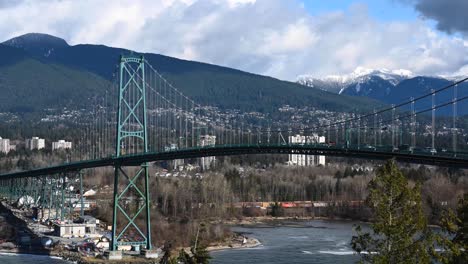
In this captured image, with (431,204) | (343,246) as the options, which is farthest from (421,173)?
(343,246)

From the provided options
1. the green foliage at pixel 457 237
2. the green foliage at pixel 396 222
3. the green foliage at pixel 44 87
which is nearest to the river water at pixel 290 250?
the green foliage at pixel 457 237

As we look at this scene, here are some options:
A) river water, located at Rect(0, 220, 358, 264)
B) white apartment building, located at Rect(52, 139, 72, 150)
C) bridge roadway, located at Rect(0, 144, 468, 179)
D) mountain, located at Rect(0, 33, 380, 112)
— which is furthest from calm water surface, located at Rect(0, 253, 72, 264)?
mountain, located at Rect(0, 33, 380, 112)

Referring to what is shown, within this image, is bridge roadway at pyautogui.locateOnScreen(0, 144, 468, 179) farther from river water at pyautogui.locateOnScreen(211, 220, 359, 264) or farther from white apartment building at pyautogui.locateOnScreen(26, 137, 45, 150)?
white apartment building at pyautogui.locateOnScreen(26, 137, 45, 150)

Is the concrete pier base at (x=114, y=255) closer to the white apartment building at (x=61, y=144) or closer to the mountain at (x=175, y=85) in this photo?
the white apartment building at (x=61, y=144)

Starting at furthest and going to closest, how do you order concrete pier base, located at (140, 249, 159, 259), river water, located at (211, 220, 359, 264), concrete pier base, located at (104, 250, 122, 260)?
river water, located at (211, 220, 359, 264), concrete pier base, located at (140, 249, 159, 259), concrete pier base, located at (104, 250, 122, 260)

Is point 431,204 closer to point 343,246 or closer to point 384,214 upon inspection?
point 343,246

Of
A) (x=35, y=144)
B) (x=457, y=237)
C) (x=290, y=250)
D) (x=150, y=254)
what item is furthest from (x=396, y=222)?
(x=35, y=144)
